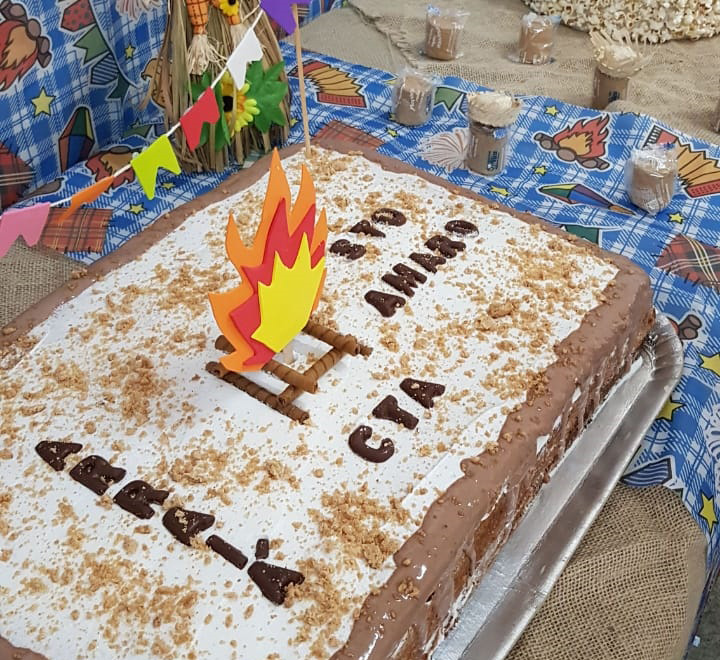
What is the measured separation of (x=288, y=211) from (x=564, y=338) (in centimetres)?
50

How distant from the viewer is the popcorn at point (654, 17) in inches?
108

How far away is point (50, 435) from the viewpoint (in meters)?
1.15

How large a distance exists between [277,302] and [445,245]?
0.45 meters

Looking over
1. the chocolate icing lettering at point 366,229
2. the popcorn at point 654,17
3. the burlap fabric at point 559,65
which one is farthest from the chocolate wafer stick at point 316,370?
the popcorn at point 654,17

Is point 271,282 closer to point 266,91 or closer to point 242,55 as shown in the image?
point 242,55

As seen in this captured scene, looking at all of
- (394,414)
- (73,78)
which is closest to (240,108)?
(73,78)

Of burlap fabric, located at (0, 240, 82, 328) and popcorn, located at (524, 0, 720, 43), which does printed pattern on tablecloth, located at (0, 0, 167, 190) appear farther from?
popcorn, located at (524, 0, 720, 43)

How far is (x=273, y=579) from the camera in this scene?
0.99 meters

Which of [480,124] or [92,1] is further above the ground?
[92,1]

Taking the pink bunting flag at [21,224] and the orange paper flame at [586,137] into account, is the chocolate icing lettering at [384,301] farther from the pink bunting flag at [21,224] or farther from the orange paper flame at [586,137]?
the orange paper flame at [586,137]

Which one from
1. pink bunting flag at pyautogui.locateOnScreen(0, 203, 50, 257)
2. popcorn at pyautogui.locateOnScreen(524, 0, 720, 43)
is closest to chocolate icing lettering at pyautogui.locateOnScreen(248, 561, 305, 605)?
pink bunting flag at pyautogui.locateOnScreen(0, 203, 50, 257)

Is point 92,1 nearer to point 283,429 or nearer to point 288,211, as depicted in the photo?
point 288,211

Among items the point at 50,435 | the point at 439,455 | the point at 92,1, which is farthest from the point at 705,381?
the point at 92,1

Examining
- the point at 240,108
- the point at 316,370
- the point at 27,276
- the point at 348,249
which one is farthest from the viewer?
the point at 240,108
